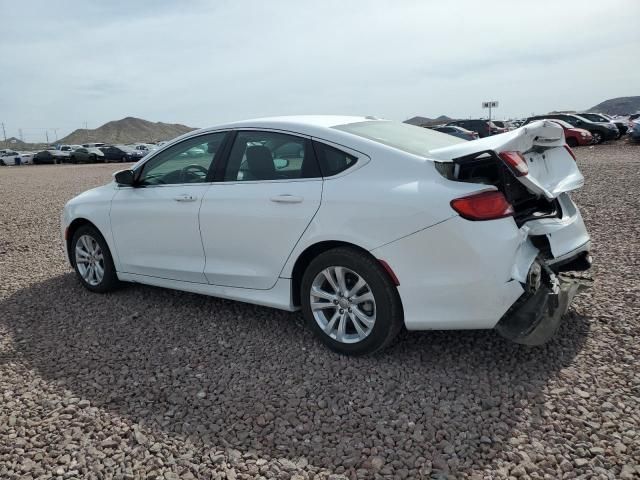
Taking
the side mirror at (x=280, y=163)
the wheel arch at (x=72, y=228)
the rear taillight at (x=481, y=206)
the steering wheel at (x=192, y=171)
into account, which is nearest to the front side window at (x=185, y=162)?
the steering wheel at (x=192, y=171)

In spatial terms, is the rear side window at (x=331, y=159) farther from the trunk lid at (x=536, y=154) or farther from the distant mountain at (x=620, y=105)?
the distant mountain at (x=620, y=105)

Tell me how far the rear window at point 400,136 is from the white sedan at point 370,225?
23 millimetres

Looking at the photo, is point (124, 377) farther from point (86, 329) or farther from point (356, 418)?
point (356, 418)

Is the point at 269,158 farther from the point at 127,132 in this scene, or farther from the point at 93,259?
the point at 127,132

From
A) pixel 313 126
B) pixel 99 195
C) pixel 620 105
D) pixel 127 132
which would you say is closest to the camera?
pixel 313 126

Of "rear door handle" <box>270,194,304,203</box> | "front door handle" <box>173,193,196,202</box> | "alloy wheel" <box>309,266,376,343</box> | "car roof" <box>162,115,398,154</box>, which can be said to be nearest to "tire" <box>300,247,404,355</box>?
"alloy wheel" <box>309,266,376,343</box>

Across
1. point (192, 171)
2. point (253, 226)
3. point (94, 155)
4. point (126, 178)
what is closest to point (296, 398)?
point (253, 226)

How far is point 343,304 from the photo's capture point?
3527 mm

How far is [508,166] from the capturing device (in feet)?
10.3

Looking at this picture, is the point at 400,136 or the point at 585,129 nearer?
the point at 400,136

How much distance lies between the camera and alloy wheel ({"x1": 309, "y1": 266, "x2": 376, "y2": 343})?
3.45 metres

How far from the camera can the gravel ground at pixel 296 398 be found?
2590 millimetres

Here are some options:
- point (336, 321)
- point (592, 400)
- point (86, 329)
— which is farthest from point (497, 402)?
point (86, 329)

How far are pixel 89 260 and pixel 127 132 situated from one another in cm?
11802
